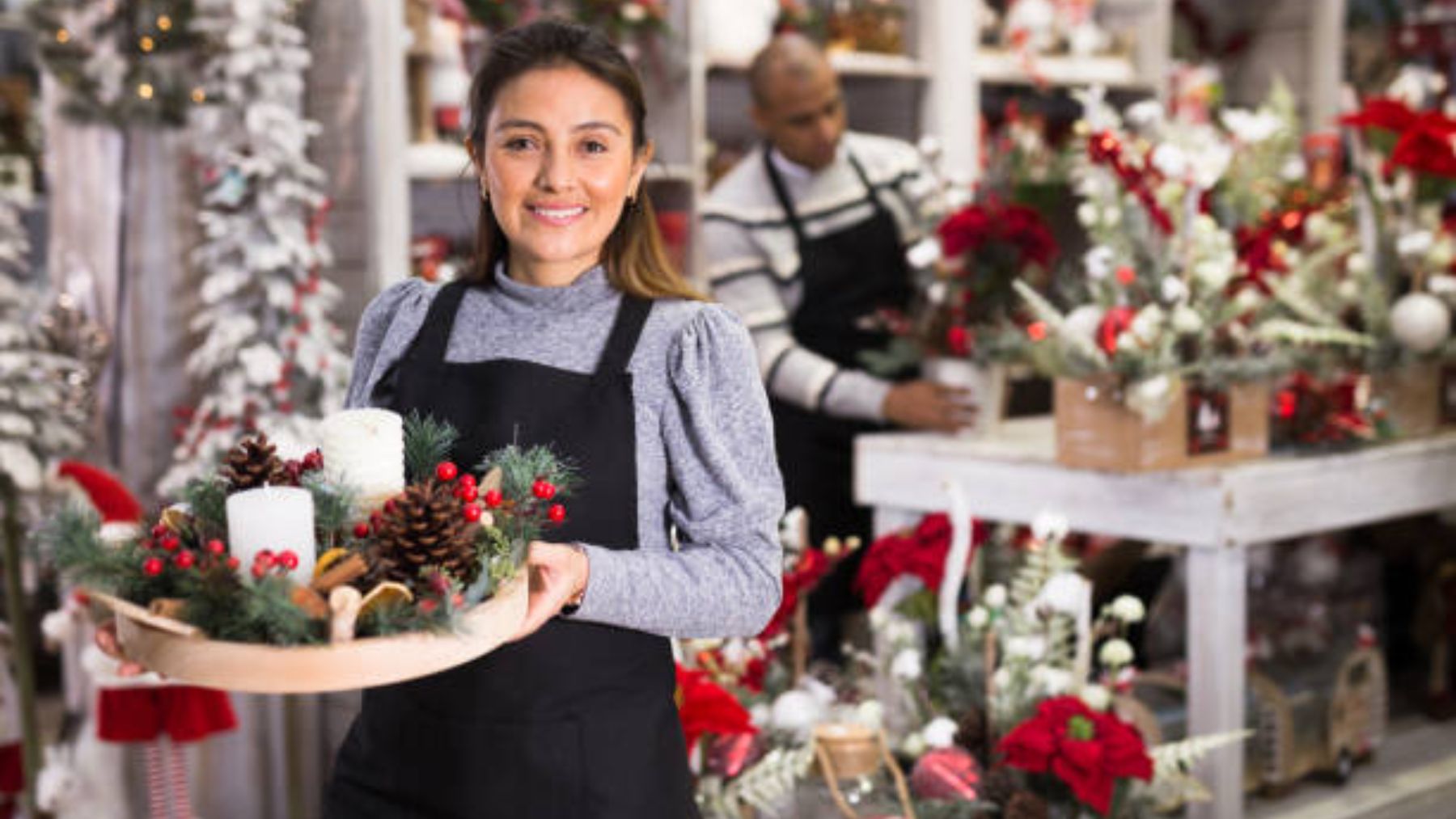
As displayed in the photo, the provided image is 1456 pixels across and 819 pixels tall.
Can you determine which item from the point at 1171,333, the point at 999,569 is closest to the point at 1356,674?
the point at 999,569

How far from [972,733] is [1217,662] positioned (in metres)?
0.46

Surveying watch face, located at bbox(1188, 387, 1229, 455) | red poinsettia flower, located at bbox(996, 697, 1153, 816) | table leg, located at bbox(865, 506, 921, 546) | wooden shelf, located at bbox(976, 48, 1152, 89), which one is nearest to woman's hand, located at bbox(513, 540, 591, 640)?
red poinsettia flower, located at bbox(996, 697, 1153, 816)

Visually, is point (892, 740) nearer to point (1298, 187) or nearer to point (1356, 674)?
point (1356, 674)

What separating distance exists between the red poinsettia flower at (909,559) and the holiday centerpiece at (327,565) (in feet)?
3.76

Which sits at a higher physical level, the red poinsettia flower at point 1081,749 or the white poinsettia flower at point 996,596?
the white poinsettia flower at point 996,596

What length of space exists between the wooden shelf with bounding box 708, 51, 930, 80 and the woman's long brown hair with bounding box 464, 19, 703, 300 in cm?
259

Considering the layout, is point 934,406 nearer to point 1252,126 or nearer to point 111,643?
point 1252,126

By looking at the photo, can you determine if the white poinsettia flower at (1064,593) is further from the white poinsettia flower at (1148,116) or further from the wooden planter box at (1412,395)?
the wooden planter box at (1412,395)

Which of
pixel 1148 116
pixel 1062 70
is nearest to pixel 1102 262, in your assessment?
pixel 1148 116

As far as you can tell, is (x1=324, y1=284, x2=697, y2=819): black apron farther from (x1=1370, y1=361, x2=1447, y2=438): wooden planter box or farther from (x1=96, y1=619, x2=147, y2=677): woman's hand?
(x1=1370, y1=361, x2=1447, y2=438): wooden planter box

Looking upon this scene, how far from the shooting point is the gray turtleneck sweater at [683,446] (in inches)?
60.9

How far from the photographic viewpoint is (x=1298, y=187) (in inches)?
135

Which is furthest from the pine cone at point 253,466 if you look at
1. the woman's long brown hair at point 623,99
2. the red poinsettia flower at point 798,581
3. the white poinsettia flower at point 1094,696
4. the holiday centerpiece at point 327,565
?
the white poinsettia flower at point 1094,696

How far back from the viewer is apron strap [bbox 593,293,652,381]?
1.62 metres
